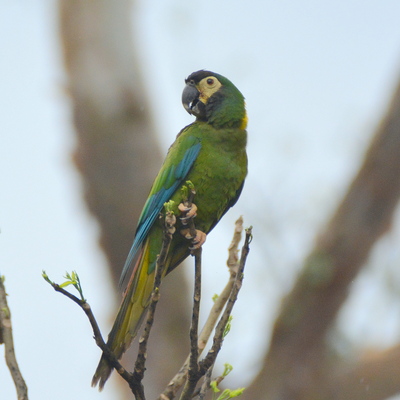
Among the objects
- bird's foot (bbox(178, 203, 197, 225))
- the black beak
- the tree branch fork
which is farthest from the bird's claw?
the black beak

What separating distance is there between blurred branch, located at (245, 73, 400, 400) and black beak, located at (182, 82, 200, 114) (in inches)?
76.6

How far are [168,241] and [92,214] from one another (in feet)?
14.0

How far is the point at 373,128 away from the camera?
16.5 feet

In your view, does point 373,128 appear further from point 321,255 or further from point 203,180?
point 203,180

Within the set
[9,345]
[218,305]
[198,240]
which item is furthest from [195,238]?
[9,345]

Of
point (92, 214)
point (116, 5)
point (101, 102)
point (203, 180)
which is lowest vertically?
point (203, 180)

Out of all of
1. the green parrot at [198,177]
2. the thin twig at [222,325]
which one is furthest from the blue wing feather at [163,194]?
the thin twig at [222,325]

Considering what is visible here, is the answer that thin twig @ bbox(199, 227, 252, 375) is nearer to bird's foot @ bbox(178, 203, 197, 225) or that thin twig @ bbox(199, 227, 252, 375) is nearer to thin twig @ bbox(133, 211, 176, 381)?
thin twig @ bbox(133, 211, 176, 381)

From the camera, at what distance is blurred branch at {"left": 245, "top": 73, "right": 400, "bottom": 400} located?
507 cm

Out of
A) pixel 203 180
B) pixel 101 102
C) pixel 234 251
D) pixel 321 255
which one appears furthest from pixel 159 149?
pixel 234 251

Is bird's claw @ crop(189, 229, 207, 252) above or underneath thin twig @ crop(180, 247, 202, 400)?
above

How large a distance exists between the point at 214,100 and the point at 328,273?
2.46m

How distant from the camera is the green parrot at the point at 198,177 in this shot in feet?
9.85

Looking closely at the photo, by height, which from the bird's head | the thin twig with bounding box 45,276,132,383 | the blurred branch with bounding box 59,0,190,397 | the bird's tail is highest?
the blurred branch with bounding box 59,0,190,397
